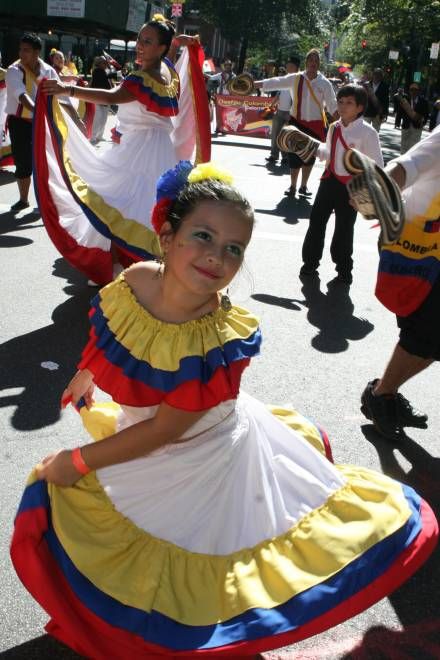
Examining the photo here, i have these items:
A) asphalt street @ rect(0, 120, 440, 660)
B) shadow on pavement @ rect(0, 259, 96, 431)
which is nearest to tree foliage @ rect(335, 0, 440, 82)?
asphalt street @ rect(0, 120, 440, 660)

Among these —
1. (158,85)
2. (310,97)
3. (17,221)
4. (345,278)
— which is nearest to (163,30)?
(158,85)

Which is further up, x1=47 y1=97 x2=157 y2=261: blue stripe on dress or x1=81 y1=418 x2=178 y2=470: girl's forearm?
x1=81 y1=418 x2=178 y2=470: girl's forearm

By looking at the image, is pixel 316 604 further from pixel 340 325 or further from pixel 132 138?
pixel 132 138

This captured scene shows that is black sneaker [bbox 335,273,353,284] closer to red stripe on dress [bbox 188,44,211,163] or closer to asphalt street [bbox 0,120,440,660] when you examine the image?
asphalt street [bbox 0,120,440,660]

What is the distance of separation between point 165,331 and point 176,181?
45 centimetres

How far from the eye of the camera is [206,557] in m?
2.15

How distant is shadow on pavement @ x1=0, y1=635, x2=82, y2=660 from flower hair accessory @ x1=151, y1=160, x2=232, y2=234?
133cm

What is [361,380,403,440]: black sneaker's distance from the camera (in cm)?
393

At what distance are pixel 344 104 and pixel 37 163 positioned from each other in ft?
8.66

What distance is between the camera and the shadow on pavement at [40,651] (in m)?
2.35

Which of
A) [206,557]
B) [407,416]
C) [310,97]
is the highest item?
[310,97]

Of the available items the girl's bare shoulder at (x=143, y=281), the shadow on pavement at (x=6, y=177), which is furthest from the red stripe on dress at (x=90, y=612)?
the shadow on pavement at (x=6, y=177)

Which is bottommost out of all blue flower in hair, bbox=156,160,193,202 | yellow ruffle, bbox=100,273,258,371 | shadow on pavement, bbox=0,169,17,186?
shadow on pavement, bbox=0,169,17,186

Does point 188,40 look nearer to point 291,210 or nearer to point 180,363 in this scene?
point 291,210
